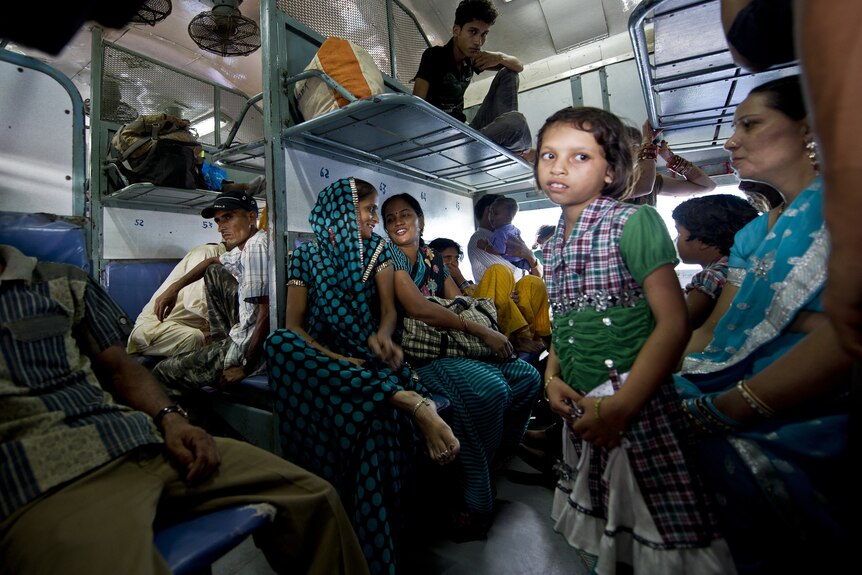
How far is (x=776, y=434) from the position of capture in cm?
78

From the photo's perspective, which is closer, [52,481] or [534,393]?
[52,481]

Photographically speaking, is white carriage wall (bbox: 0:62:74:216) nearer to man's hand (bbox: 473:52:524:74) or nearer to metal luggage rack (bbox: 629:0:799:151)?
metal luggage rack (bbox: 629:0:799:151)

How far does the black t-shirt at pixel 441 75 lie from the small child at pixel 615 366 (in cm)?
188

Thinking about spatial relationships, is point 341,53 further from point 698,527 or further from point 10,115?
point 698,527

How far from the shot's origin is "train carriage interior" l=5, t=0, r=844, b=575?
5.02ft

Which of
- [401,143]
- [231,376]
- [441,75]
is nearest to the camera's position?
[231,376]

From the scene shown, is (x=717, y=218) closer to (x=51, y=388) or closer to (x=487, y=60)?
(x=487, y=60)

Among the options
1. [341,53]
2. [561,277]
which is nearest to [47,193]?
[341,53]

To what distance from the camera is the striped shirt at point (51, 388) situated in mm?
910

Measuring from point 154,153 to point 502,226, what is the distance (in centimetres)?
305

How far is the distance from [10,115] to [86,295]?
3.03ft

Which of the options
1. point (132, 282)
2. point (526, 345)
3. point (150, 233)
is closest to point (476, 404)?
point (526, 345)

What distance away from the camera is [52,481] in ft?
2.99

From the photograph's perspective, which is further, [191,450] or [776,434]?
[191,450]
